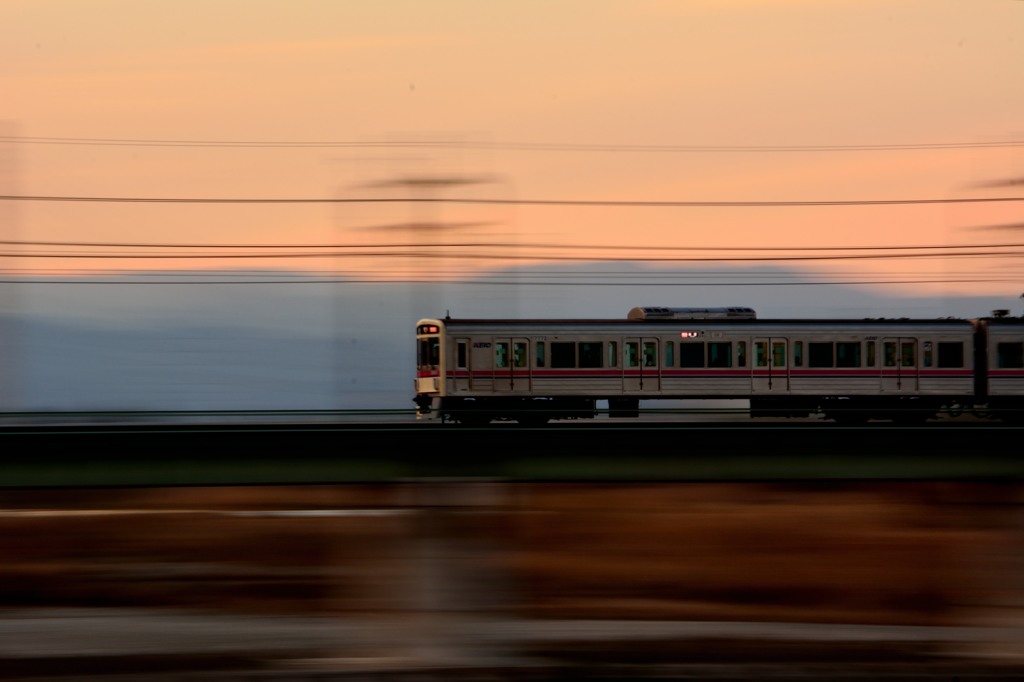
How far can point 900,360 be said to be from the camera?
2664cm

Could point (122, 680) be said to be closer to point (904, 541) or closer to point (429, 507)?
point (429, 507)

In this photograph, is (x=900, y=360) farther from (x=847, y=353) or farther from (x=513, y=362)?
(x=513, y=362)

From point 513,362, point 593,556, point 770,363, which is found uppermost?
point 513,362

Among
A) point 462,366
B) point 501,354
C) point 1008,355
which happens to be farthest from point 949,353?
point 462,366

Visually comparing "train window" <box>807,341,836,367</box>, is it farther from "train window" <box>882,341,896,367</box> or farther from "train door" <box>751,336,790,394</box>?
"train window" <box>882,341,896,367</box>

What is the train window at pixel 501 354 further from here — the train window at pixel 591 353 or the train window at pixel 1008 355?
the train window at pixel 1008 355

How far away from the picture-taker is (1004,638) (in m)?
11.0

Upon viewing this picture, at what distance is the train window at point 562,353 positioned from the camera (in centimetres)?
2552

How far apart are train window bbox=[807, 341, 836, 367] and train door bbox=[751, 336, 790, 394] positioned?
53cm

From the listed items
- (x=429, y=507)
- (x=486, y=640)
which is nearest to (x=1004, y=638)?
Answer: (x=486, y=640)

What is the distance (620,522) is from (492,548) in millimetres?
10302

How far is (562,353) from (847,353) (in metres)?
6.17

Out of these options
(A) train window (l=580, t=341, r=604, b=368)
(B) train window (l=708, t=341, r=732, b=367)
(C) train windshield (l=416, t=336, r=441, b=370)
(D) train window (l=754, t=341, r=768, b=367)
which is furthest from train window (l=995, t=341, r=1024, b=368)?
(C) train windshield (l=416, t=336, r=441, b=370)

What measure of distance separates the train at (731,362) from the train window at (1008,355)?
0.07 feet
